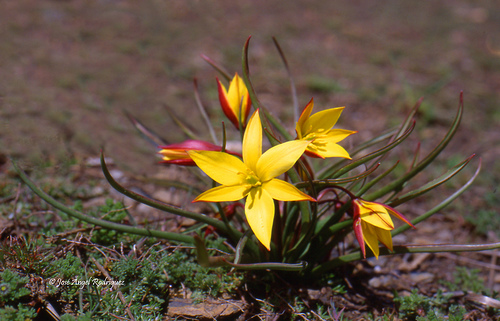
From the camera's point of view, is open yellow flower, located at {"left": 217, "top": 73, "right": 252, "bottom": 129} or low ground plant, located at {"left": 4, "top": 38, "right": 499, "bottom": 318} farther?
open yellow flower, located at {"left": 217, "top": 73, "right": 252, "bottom": 129}

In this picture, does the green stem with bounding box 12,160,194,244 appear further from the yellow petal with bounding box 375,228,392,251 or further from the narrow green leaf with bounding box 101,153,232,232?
the yellow petal with bounding box 375,228,392,251

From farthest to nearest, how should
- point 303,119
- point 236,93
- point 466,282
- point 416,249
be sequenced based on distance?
point 466,282 → point 236,93 → point 416,249 → point 303,119

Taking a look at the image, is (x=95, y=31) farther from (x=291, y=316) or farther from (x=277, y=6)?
(x=291, y=316)

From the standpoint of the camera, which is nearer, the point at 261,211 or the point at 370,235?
the point at 261,211

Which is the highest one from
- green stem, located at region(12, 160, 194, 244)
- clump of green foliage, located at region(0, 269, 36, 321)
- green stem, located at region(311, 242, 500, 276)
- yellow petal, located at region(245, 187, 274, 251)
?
yellow petal, located at region(245, 187, 274, 251)

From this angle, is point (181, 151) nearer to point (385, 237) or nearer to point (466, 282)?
point (385, 237)

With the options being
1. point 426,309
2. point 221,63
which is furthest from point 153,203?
point 221,63

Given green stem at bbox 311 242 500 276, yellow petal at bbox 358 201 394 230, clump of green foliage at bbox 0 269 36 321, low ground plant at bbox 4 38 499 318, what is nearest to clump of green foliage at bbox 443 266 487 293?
low ground plant at bbox 4 38 499 318
